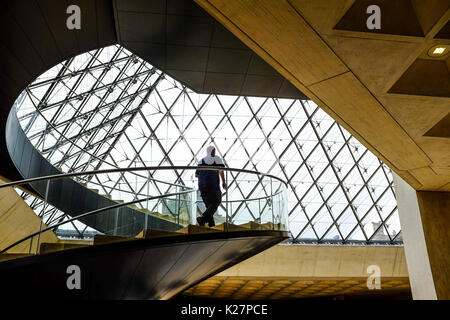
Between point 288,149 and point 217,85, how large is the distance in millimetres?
15148

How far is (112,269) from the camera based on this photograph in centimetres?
772

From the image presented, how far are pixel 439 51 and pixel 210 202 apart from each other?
206 inches

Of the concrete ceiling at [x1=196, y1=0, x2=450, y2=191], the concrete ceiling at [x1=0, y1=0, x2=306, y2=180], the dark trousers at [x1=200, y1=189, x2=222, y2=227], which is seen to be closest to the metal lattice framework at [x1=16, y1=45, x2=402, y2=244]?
the concrete ceiling at [x1=0, y1=0, x2=306, y2=180]

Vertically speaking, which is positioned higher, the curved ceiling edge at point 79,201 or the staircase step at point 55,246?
the curved ceiling edge at point 79,201

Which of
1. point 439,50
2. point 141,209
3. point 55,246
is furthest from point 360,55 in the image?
point 55,246

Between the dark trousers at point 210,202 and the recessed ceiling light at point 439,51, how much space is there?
502 cm

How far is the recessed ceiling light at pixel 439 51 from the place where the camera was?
194 inches

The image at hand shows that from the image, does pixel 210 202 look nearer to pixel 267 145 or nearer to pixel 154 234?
pixel 154 234

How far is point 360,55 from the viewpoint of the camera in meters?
4.41

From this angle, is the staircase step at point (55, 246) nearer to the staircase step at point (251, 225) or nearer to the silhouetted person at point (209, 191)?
the silhouetted person at point (209, 191)

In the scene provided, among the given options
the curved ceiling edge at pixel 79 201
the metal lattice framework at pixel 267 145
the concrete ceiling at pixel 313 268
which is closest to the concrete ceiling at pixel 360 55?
the curved ceiling edge at pixel 79 201

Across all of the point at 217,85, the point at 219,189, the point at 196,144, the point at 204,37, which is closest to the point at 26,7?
the point at 204,37
